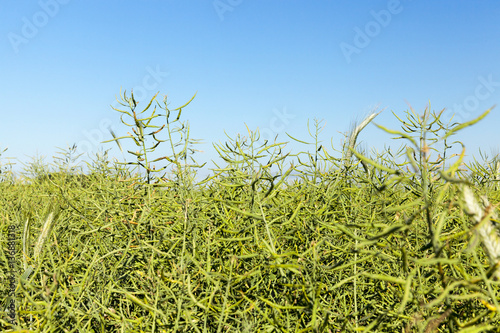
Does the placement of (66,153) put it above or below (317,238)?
above

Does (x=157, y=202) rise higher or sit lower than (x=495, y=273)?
higher

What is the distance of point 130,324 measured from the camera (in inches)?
30.2

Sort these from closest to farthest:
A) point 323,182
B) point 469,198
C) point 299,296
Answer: point 469,198
point 299,296
point 323,182

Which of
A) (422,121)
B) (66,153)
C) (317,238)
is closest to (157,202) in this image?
(317,238)

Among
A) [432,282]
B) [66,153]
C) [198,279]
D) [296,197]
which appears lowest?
[432,282]

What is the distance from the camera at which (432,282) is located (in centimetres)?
88

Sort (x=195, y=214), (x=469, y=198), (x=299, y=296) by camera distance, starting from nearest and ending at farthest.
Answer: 1. (x=469, y=198)
2. (x=299, y=296)
3. (x=195, y=214)

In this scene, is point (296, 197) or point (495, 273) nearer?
point (495, 273)

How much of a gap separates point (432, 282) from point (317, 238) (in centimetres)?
31

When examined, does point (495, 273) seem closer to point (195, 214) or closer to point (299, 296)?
point (299, 296)

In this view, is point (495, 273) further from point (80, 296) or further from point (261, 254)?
point (80, 296)

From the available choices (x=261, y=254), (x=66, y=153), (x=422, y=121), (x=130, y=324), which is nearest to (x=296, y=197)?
(x=261, y=254)

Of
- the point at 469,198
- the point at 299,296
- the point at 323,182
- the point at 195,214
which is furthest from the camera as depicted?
the point at 323,182

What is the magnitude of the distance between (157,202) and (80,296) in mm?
263
